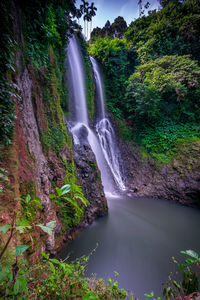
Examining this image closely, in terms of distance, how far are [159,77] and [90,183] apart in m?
8.85

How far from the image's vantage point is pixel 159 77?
8.55 m

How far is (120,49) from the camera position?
11133 mm

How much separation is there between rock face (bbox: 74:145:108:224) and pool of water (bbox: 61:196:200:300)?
294 millimetres

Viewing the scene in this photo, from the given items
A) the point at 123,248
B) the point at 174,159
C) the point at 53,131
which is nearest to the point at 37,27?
the point at 53,131

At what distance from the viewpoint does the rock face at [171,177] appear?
5897 mm

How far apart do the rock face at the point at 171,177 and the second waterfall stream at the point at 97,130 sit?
3.12 feet

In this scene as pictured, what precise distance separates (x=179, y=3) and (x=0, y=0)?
1591 centimetres

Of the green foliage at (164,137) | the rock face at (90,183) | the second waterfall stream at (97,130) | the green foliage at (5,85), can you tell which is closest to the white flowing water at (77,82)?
the second waterfall stream at (97,130)

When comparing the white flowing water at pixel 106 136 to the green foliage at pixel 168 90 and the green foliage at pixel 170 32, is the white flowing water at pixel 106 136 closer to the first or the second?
the green foliage at pixel 168 90

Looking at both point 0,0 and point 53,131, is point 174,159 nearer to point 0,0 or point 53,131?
point 53,131

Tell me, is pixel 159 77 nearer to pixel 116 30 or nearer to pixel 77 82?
pixel 77 82

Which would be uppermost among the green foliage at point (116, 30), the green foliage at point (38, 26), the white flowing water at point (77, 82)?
the green foliage at point (116, 30)

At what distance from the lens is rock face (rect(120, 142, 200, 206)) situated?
5897 millimetres

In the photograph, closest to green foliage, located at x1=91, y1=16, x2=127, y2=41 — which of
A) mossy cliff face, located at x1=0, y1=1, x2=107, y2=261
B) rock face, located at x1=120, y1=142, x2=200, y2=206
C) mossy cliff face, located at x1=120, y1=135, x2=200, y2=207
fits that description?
mossy cliff face, located at x1=120, y1=135, x2=200, y2=207
